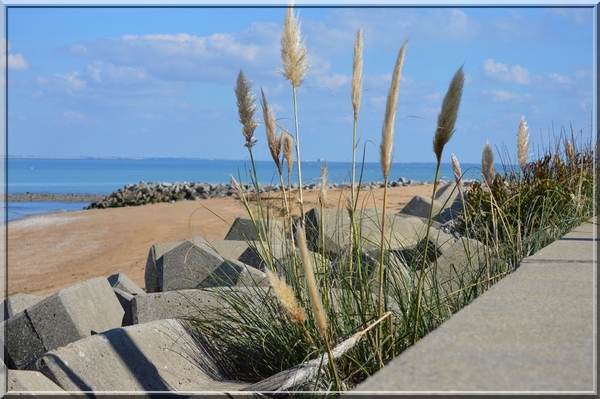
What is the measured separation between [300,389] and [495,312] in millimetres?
953

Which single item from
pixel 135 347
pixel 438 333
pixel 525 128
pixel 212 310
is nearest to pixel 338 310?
pixel 212 310

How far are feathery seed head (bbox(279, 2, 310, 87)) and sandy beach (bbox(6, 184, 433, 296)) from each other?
12.5 feet

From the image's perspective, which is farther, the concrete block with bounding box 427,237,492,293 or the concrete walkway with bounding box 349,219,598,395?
the concrete block with bounding box 427,237,492,293

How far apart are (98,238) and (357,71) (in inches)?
522

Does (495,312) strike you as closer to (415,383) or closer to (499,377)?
(499,377)

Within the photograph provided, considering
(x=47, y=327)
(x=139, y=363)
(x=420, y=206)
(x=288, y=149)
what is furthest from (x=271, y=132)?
(x=420, y=206)

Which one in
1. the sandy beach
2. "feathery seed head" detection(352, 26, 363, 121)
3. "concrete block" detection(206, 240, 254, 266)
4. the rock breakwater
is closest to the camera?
"feathery seed head" detection(352, 26, 363, 121)

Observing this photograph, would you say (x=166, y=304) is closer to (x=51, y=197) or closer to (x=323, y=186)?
(x=323, y=186)

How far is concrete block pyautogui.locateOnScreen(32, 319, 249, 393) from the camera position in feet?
10.1

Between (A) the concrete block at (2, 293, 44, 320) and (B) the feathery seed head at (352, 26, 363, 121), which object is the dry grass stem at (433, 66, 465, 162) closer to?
(B) the feathery seed head at (352, 26, 363, 121)

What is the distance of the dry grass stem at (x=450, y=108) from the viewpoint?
2.47 metres

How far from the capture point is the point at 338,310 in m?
3.11

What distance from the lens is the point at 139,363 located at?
3277 mm

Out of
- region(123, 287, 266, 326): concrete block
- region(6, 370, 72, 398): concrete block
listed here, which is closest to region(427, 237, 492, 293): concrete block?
region(123, 287, 266, 326): concrete block
